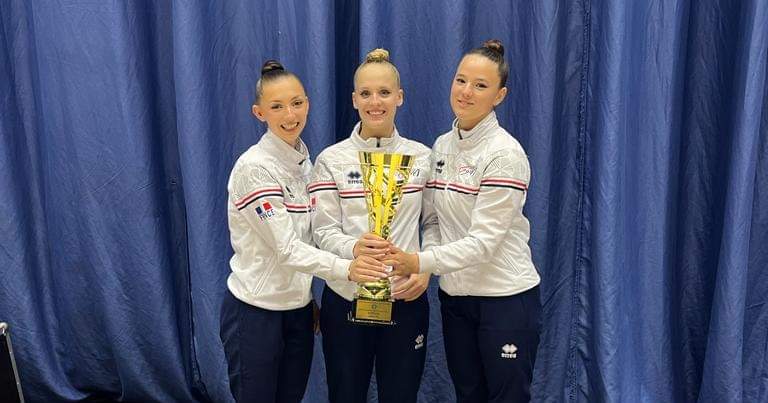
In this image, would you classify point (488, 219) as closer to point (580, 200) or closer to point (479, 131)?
point (479, 131)

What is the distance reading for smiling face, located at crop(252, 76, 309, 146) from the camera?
1772 mm

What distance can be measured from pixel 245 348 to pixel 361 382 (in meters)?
0.36

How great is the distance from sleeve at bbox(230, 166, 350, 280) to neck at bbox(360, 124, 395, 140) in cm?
31

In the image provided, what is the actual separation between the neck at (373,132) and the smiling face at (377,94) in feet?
0.04

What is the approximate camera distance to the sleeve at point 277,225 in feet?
5.63

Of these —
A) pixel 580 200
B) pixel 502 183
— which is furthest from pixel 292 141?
pixel 580 200

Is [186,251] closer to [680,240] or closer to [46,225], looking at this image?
[46,225]

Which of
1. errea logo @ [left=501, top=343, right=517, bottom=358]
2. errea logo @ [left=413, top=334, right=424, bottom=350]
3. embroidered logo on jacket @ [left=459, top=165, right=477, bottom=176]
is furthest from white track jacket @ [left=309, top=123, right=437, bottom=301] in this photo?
errea logo @ [left=501, top=343, right=517, bottom=358]

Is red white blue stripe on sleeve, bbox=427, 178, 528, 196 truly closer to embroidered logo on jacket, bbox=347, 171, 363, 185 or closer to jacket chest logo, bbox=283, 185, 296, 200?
embroidered logo on jacket, bbox=347, 171, 363, 185

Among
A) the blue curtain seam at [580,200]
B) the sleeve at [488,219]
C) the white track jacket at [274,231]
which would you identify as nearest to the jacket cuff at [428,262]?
the sleeve at [488,219]

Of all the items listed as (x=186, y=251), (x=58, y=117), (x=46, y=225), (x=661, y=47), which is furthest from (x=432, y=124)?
(x=46, y=225)

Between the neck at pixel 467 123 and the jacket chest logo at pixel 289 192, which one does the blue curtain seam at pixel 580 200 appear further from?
the jacket chest logo at pixel 289 192

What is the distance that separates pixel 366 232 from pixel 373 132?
0.30 metres

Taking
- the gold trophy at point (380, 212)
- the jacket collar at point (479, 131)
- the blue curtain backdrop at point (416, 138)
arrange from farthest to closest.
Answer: the blue curtain backdrop at point (416, 138) < the jacket collar at point (479, 131) < the gold trophy at point (380, 212)
